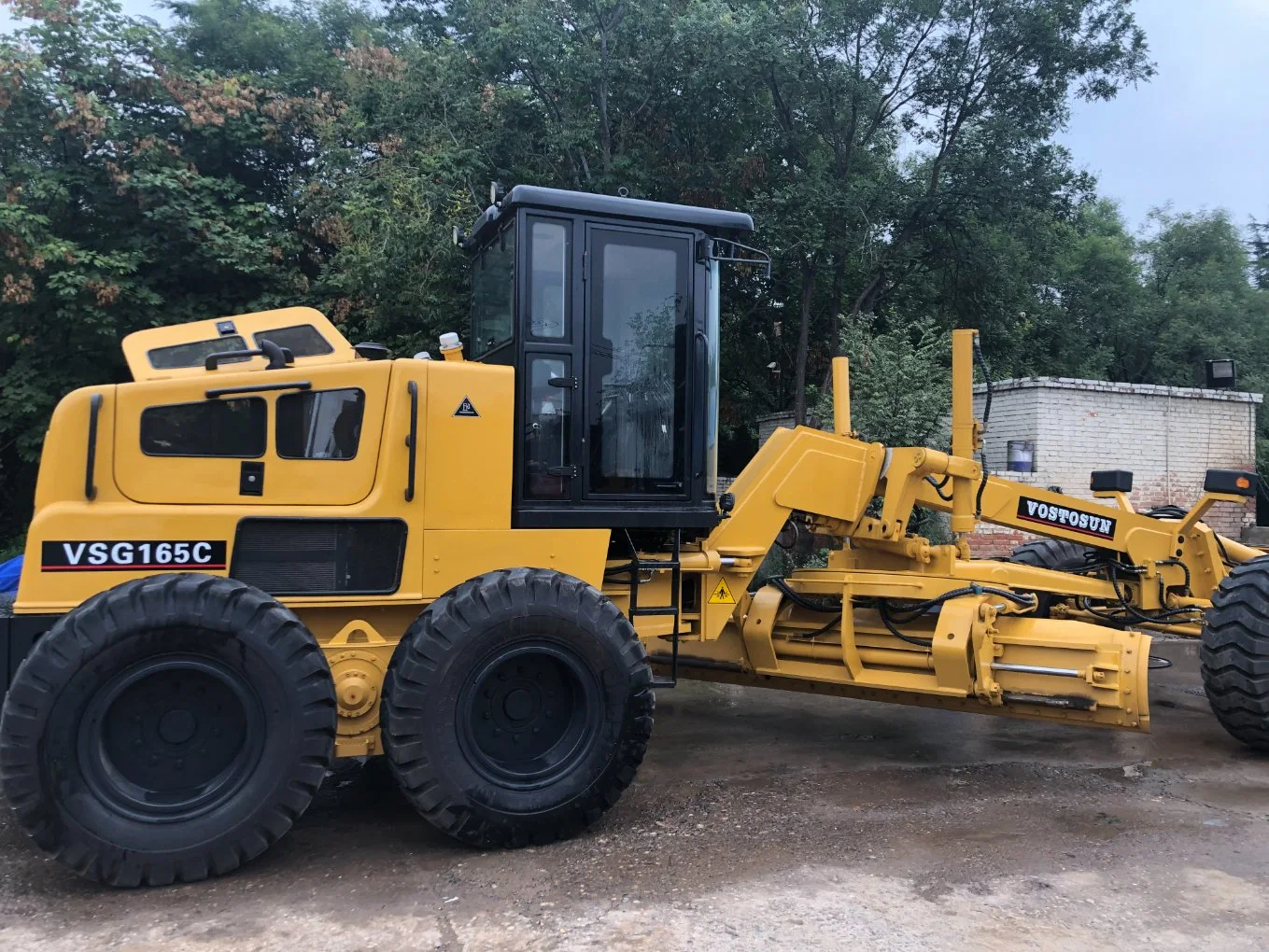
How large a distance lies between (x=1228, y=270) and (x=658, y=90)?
1524 centimetres

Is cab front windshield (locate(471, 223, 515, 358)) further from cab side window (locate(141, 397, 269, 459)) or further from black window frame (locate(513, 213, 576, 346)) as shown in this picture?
cab side window (locate(141, 397, 269, 459))

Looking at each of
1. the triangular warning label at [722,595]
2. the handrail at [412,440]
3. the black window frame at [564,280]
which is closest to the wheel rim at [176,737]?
the handrail at [412,440]

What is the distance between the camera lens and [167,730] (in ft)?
12.8

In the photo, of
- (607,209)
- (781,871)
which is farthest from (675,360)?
(781,871)

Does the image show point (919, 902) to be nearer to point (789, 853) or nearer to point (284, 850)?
point (789, 853)

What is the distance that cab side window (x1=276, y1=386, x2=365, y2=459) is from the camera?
167 inches

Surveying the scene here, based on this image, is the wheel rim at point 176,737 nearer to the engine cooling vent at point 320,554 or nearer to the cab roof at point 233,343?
the engine cooling vent at point 320,554

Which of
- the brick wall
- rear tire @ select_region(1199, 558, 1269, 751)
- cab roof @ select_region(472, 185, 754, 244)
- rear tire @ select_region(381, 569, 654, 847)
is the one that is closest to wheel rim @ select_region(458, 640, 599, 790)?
rear tire @ select_region(381, 569, 654, 847)

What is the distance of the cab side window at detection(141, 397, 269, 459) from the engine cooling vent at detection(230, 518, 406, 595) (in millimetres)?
341

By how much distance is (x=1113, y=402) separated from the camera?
11.8 m

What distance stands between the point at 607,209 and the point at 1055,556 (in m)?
4.67

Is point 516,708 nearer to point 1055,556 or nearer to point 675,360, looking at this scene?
point 675,360

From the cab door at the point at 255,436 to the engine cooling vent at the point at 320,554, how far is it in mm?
110

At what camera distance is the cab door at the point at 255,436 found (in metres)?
4.09
